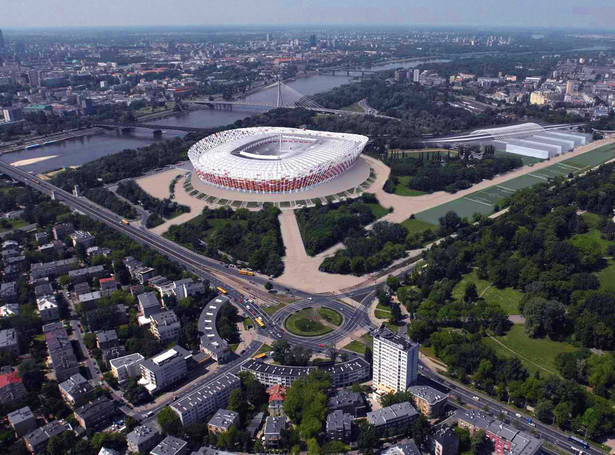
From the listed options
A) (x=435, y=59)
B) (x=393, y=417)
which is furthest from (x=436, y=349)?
(x=435, y=59)

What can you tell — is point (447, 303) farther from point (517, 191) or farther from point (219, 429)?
point (517, 191)

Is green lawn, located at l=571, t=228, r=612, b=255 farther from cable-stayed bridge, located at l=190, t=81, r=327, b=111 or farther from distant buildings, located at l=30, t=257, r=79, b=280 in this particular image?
cable-stayed bridge, located at l=190, t=81, r=327, b=111

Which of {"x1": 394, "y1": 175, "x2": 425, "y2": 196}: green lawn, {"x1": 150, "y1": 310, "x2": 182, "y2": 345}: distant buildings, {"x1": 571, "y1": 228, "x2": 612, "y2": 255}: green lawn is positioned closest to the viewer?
{"x1": 150, "y1": 310, "x2": 182, "y2": 345}: distant buildings

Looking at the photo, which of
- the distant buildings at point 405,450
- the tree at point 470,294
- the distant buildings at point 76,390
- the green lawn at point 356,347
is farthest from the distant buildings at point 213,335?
the tree at point 470,294

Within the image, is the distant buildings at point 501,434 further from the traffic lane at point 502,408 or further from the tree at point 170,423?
the tree at point 170,423

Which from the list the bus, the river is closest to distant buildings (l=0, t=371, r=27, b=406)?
the bus

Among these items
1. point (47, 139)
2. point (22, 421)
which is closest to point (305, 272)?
point (22, 421)
